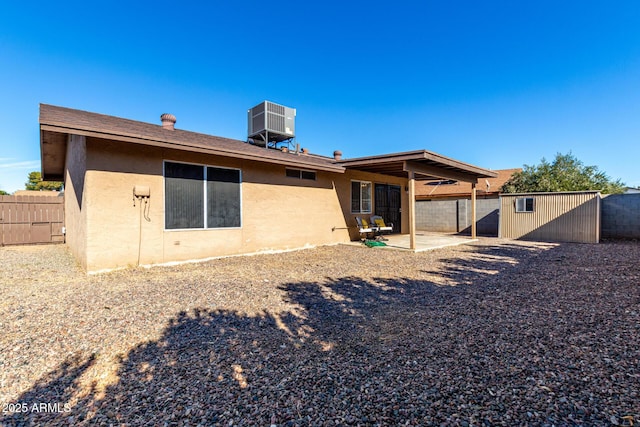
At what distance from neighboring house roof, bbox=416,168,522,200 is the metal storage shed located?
18.8 feet

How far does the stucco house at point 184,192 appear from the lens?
228 inches

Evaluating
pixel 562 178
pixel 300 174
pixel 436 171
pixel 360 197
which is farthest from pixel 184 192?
pixel 562 178

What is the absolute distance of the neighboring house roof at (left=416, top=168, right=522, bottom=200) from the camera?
18872 mm

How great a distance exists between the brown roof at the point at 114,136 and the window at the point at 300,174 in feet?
1.62

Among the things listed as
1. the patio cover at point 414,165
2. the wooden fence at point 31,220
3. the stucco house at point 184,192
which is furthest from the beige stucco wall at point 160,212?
the wooden fence at point 31,220

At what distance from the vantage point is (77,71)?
1012 cm

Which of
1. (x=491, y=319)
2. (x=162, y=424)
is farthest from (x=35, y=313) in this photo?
(x=491, y=319)

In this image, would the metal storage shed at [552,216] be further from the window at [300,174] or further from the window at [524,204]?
the window at [300,174]

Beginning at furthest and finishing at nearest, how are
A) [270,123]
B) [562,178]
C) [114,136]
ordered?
[562,178] → [270,123] → [114,136]

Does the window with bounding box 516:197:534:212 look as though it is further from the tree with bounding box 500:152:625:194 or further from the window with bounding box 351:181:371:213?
the window with bounding box 351:181:371:213

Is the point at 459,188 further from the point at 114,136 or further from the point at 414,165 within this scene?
the point at 114,136

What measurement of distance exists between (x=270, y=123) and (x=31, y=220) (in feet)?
30.6

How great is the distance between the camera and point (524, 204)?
41.0ft

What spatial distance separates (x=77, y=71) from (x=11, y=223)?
5.73 metres
